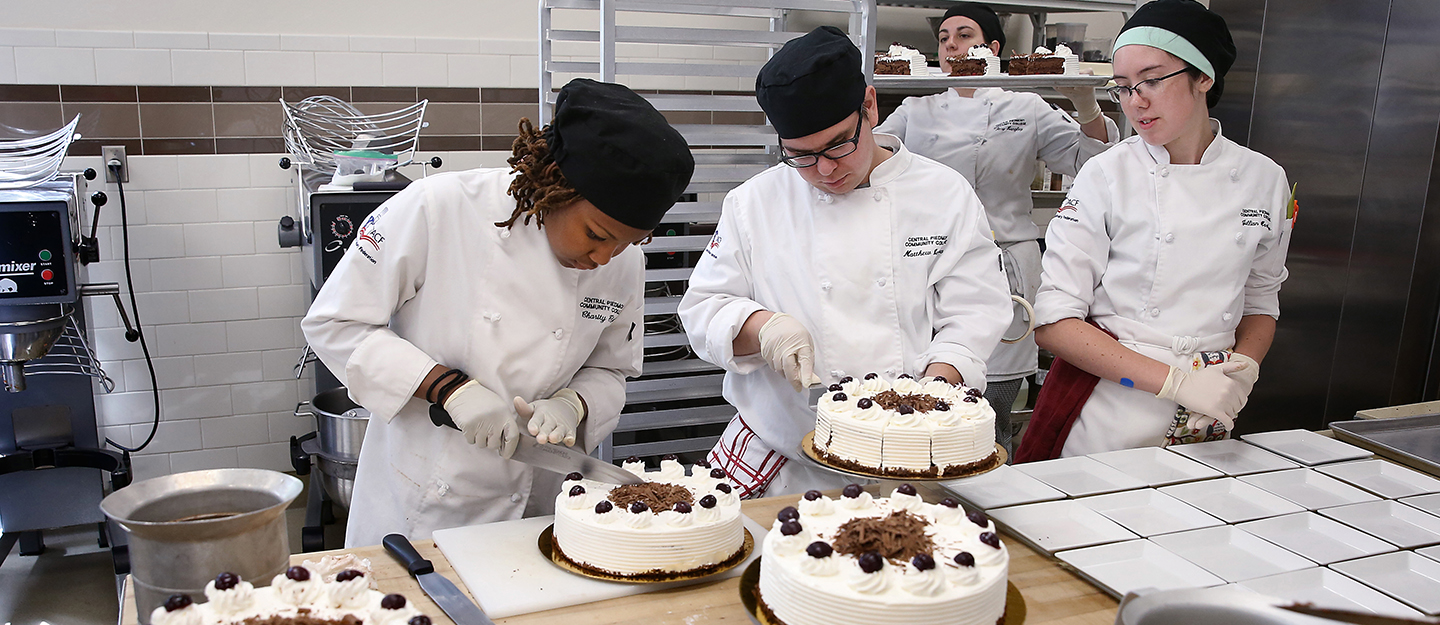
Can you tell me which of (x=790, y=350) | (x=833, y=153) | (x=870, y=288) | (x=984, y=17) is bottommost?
(x=790, y=350)

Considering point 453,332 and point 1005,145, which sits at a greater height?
point 1005,145

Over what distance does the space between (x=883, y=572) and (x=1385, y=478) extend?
136 cm

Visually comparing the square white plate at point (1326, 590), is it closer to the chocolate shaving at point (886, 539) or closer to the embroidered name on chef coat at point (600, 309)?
the chocolate shaving at point (886, 539)

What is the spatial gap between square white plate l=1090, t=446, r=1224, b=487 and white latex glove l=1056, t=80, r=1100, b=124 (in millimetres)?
1772

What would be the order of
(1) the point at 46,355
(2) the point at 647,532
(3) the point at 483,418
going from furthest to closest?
(1) the point at 46,355 < (3) the point at 483,418 < (2) the point at 647,532

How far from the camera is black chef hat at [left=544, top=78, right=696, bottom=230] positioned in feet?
5.20

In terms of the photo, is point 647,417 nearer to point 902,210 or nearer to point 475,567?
point 902,210

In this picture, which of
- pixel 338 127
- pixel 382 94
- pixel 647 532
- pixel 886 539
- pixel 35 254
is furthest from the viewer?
pixel 382 94

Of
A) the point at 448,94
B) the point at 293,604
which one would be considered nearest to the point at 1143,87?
the point at 293,604

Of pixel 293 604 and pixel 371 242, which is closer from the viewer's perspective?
pixel 293 604

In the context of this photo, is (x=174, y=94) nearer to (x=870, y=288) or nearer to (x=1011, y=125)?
(x=870, y=288)

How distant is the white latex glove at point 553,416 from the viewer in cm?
172

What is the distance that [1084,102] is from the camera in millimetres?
3479

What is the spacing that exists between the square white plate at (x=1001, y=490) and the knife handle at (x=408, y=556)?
0.95m
